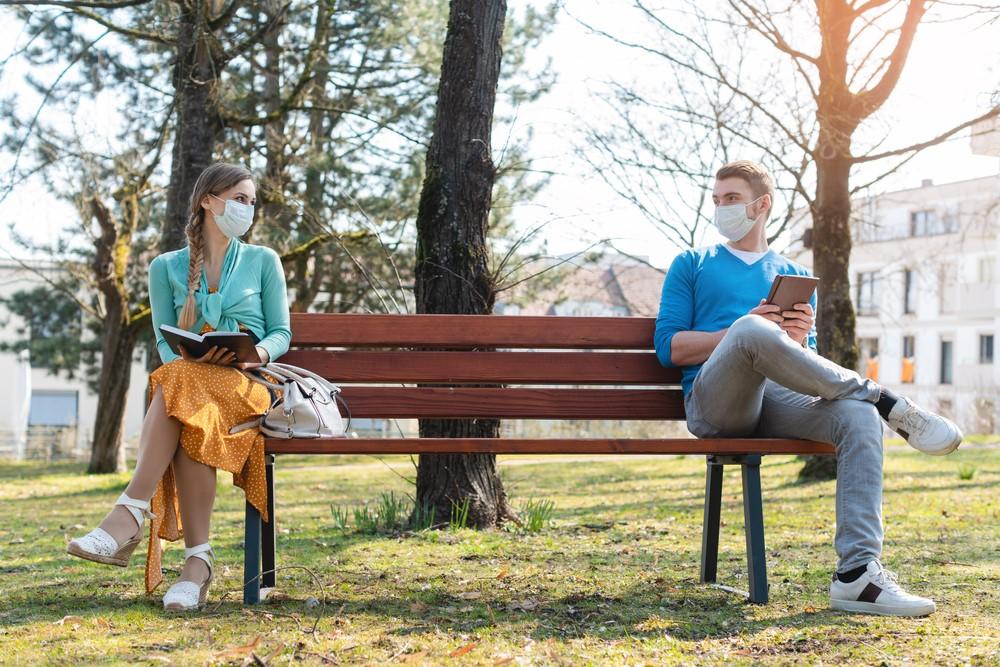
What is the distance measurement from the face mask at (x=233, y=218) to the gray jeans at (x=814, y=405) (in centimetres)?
174

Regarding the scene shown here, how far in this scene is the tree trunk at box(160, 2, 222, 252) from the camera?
32.6 feet

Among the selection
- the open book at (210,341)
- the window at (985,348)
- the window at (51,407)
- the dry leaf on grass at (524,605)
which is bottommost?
the window at (51,407)

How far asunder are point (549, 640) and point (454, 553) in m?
1.75

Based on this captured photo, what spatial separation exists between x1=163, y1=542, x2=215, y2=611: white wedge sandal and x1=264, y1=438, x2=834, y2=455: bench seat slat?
0.40 m

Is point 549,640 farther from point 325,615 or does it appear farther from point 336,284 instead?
point 336,284

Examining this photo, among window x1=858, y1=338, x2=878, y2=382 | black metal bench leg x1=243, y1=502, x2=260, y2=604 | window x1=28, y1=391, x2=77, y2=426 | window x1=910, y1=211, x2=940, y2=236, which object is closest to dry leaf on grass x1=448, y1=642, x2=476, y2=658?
black metal bench leg x1=243, y1=502, x2=260, y2=604

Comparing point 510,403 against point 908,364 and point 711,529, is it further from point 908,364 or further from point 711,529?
point 908,364

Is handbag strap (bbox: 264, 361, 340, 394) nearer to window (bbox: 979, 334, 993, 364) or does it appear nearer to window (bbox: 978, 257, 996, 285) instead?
window (bbox: 978, 257, 996, 285)

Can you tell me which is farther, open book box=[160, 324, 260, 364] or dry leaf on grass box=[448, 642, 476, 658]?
open book box=[160, 324, 260, 364]

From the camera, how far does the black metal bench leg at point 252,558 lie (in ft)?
11.9

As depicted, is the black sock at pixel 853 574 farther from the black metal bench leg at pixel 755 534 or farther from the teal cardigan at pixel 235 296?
the teal cardigan at pixel 235 296

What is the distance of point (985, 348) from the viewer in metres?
40.3

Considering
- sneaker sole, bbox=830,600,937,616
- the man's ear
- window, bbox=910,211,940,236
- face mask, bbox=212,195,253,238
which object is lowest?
sneaker sole, bbox=830,600,937,616

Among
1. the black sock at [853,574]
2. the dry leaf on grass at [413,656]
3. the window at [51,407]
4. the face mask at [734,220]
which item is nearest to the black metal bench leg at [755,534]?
the black sock at [853,574]
